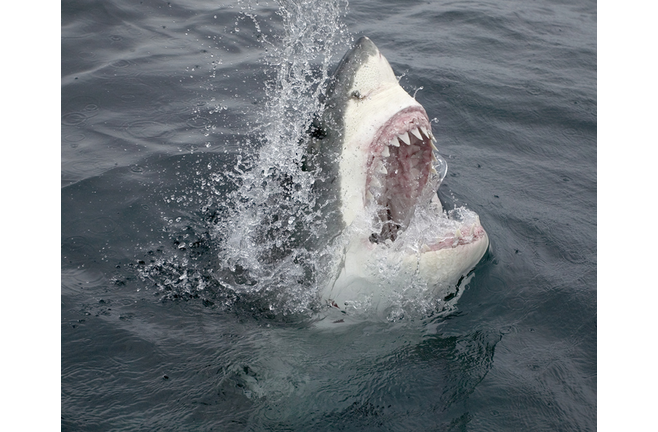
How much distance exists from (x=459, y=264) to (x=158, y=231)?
253 cm

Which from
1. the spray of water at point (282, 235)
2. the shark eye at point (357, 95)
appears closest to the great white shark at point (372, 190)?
the shark eye at point (357, 95)

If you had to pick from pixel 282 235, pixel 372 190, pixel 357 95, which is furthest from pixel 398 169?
pixel 282 235

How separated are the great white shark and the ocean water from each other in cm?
20

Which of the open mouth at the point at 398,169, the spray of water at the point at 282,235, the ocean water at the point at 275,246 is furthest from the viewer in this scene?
the spray of water at the point at 282,235

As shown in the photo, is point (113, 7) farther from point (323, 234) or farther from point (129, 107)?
point (323, 234)

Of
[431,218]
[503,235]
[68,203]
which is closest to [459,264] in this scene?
[431,218]

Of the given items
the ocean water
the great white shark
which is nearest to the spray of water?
the ocean water

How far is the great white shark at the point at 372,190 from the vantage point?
305 cm

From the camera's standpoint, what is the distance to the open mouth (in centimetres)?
302

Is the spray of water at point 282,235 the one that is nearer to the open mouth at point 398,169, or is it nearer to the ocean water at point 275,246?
the ocean water at point 275,246

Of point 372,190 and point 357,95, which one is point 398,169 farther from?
point 357,95

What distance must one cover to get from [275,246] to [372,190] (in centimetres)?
72

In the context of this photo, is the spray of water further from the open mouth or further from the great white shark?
the open mouth

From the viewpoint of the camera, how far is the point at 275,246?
3.54m
